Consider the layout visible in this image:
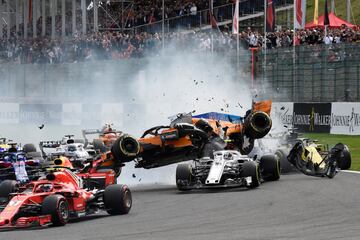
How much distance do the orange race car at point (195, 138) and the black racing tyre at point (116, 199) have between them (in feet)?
17.0

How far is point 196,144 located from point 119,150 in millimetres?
2073

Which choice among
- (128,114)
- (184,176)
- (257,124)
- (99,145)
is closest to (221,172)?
(184,176)

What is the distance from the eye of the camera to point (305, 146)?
23766 millimetres

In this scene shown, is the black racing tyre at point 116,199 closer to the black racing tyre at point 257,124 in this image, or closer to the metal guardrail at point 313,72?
the black racing tyre at point 257,124

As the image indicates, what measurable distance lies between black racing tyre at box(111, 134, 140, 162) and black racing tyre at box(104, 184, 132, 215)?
4647mm

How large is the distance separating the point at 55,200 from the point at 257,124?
875cm

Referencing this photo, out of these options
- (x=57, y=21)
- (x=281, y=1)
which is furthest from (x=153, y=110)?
(x=57, y=21)

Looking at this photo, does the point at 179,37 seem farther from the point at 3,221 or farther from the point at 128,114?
the point at 3,221

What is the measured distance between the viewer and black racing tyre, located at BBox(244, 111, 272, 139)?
2347 centimetres

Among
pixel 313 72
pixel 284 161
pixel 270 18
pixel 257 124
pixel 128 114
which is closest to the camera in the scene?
pixel 257 124

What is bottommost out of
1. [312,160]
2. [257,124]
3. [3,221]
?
[3,221]

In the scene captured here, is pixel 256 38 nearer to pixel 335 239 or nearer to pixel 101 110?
pixel 101 110

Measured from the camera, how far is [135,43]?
4306cm

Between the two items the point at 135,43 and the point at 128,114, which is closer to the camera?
the point at 128,114
